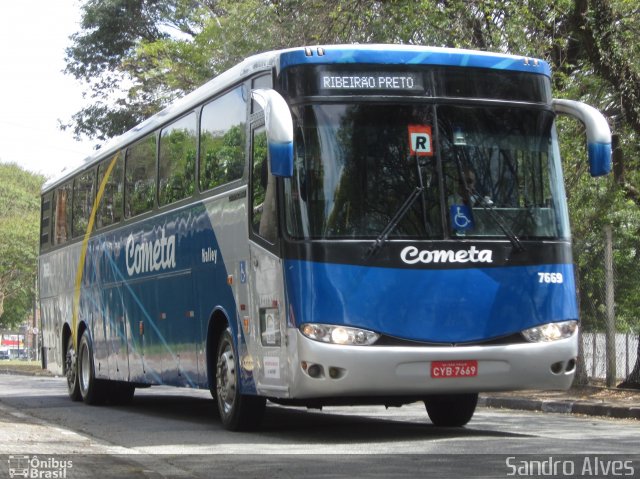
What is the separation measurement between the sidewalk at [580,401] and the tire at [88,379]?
5926mm

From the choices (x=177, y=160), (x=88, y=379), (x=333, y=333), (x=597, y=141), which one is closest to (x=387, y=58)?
(x=597, y=141)

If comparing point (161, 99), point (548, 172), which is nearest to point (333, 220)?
point (548, 172)

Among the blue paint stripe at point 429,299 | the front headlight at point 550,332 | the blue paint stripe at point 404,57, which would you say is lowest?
the front headlight at point 550,332

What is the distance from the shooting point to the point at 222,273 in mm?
12406

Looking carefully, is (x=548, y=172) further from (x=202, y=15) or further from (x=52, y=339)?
(x=202, y=15)

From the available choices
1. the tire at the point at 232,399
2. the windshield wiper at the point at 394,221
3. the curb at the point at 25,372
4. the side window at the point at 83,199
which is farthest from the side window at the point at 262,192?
the curb at the point at 25,372

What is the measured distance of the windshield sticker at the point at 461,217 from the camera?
34.7 ft

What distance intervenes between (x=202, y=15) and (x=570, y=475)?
32.4m

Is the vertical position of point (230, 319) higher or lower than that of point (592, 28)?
lower

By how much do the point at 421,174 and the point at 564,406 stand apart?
6581mm

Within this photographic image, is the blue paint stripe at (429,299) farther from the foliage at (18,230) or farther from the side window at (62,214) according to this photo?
the foliage at (18,230)

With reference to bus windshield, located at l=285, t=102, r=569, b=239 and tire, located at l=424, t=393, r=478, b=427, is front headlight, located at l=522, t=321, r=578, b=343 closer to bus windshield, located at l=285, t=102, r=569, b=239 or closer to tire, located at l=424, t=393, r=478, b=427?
bus windshield, located at l=285, t=102, r=569, b=239

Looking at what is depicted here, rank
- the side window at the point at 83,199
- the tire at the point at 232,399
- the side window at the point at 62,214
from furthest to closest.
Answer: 1. the side window at the point at 62,214
2. the side window at the point at 83,199
3. the tire at the point at 232,399

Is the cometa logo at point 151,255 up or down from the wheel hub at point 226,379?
up
